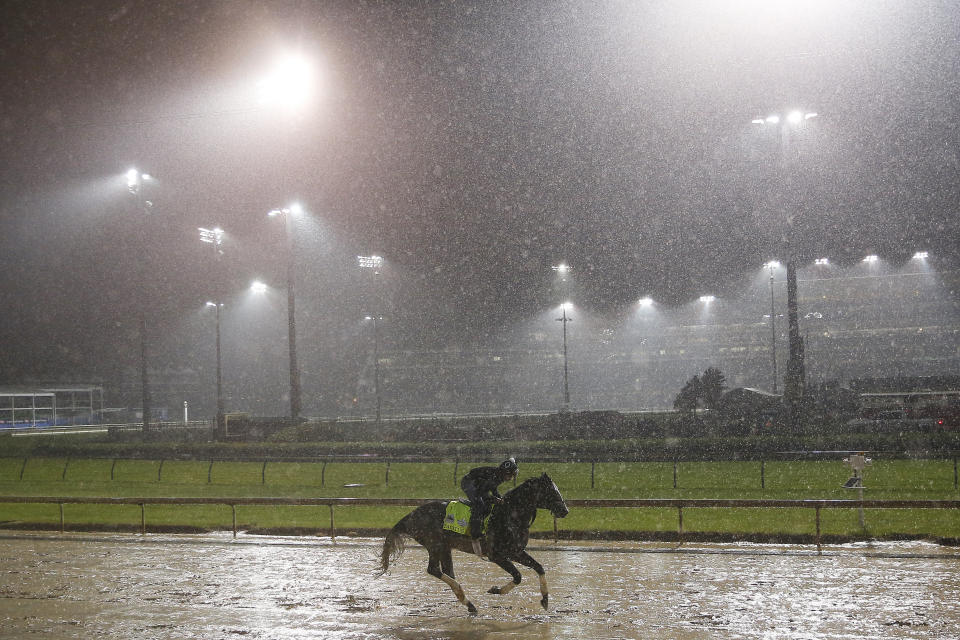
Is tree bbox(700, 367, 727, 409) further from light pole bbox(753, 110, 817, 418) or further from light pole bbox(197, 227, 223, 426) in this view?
light pole bbox(197, 227, 223, 426)

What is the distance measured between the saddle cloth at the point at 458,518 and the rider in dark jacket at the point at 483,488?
5 cm

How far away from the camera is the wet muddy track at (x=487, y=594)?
7.00 meters

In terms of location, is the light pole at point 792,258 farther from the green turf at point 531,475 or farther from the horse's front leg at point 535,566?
the horse's front leg at point 535,566

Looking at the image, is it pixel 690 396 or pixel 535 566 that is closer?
pixel 535 566

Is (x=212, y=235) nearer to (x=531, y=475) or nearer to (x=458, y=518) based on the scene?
(x=531, y=475)

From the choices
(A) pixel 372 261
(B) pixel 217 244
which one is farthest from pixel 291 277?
(A) pixel 372 261

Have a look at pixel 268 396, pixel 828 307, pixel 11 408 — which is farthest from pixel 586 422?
A: pixel 268 396

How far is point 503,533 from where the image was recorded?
7.44m

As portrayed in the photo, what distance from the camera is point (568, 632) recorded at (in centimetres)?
684

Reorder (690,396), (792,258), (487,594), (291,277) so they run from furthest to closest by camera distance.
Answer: (690,396), (291,277), (792,258), (487,594)

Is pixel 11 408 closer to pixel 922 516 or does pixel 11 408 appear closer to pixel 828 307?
pixel 922 516

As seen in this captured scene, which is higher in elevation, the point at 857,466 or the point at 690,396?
the point at 690,396

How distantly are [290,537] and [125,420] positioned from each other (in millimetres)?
52189

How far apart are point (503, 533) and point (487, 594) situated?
1.25 metres
